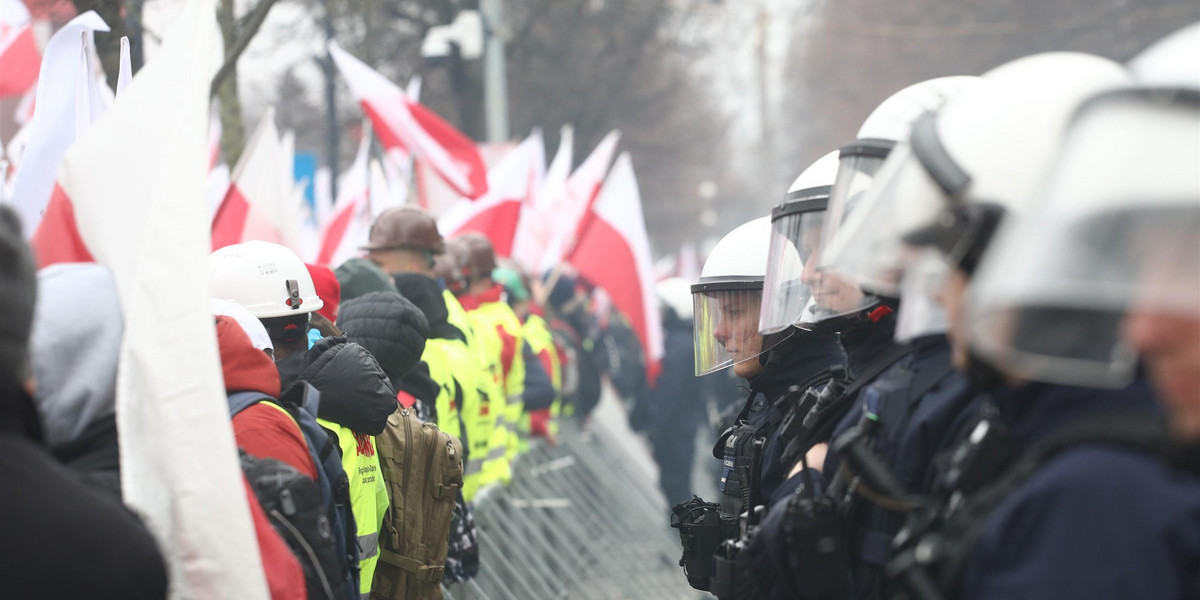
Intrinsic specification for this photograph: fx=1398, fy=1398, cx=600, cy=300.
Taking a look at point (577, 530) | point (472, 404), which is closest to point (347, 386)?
point (472, 404)

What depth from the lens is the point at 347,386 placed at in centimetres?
435

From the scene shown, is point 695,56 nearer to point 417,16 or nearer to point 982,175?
point 417,16

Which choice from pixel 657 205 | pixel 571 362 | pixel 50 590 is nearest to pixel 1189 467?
pixel 50 590

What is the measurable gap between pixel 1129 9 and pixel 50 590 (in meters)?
29.2

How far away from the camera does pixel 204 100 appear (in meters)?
2.97

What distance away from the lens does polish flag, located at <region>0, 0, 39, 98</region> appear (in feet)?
32.3

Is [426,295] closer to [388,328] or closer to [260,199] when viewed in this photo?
[388,328]

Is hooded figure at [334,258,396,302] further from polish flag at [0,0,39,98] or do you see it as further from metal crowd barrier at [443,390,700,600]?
polish flag at [0,0,39,98]

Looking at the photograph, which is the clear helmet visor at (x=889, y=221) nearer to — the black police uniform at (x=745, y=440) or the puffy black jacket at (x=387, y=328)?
the black police uniform at (x=745, y=440)

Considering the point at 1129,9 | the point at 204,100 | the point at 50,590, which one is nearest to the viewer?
the point at 50,590

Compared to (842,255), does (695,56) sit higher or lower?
lower

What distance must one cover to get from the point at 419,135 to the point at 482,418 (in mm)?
3700

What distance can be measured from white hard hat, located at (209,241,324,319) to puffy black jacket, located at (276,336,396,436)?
207 mm

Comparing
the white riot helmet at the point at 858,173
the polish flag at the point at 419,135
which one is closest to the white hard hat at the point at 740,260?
the white riot helmet at the point at 858,173
